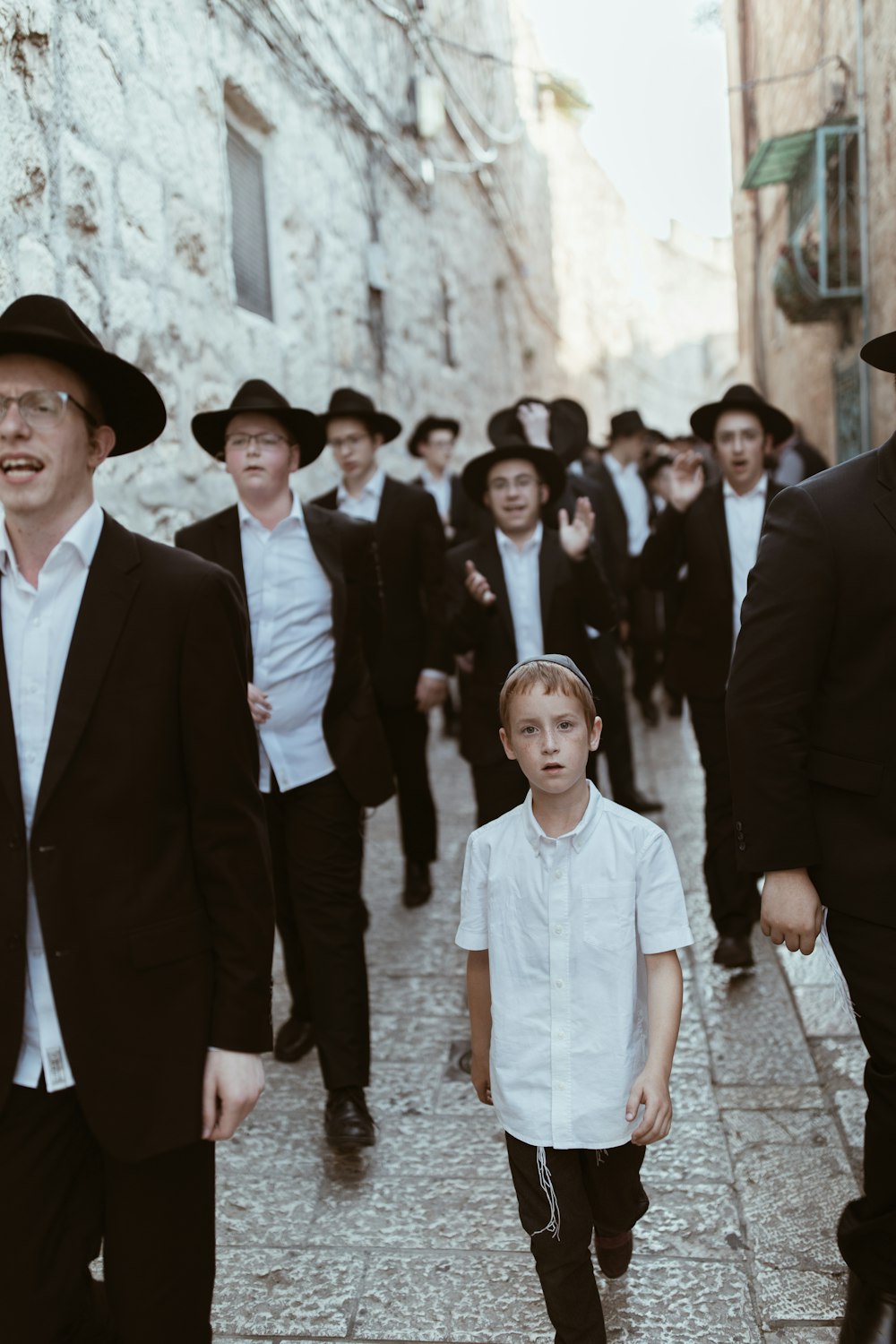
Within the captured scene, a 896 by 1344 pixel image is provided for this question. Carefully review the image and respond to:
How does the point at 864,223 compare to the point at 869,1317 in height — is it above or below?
above

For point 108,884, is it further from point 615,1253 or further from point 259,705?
point 259,705

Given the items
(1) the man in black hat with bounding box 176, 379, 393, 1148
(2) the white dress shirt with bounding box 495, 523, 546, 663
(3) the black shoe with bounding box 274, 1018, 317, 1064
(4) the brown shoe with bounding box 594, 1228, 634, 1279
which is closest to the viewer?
(4) the brown shoe with bounding box 594, 1228, 634, 1279

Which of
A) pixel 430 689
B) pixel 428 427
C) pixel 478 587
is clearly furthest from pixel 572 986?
pixel 428 427

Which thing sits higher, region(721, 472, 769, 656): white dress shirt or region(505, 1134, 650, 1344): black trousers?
region(721, 472, 769, 656): white dress shirt

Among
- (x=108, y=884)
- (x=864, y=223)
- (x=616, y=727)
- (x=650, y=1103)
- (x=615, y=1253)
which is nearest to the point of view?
(x=108, y=884)

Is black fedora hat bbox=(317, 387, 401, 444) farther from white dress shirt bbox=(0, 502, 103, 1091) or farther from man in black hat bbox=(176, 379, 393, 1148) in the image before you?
white dress shirt bbox=(0, 502, 103, 1091)

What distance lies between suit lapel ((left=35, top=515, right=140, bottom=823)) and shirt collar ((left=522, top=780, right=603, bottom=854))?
2.83 feet

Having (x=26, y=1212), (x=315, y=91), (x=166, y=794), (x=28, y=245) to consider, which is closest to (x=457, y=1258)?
(x=26, y=1212)

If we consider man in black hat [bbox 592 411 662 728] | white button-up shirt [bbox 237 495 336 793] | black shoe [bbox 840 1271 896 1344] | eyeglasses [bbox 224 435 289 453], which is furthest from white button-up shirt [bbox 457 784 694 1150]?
man in black hat [bbox 592 411 662 728]

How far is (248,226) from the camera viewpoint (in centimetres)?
664

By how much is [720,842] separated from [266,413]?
212 centimetres

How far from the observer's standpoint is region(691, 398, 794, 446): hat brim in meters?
4.48

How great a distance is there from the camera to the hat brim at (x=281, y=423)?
3.72 m

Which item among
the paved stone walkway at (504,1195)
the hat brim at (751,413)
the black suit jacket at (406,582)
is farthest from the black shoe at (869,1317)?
the black suit jacket at (406,582)
